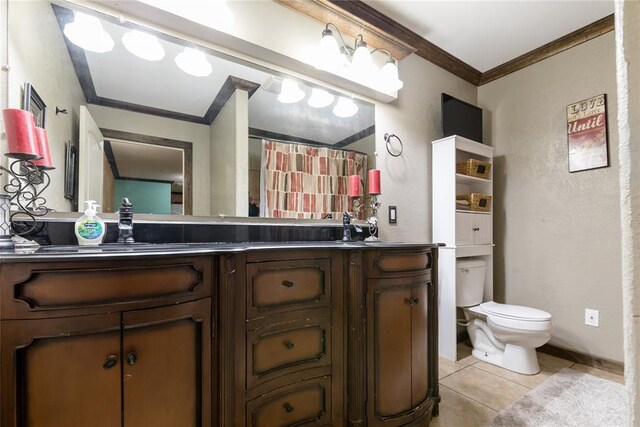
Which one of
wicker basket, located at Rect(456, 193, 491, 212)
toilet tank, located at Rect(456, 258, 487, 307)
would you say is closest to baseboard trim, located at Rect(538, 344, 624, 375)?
toilet tank, located at Rect(456, 258, 487, 307)

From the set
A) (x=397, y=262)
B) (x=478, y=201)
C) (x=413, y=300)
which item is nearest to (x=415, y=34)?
(x=478, y=201)

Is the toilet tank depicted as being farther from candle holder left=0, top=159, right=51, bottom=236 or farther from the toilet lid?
candle holder left=0, top=159, right=51, bottom=236

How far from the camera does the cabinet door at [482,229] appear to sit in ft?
7.99

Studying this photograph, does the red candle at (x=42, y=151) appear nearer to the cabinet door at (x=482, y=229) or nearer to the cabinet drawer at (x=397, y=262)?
the cabinet drawer at (x=397, y=262)

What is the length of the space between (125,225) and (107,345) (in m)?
0.60

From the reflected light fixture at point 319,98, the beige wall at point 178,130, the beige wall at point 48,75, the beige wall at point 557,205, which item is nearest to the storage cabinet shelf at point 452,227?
the beige wall at point 557,205

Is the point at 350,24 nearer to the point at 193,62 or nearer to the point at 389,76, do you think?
the point at 389,76

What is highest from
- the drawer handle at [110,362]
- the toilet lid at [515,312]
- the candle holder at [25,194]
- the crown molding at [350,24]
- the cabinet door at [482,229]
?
the crown molding at [350,24]

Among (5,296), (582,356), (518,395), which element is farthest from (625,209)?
(582,356)

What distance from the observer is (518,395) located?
1.75 m

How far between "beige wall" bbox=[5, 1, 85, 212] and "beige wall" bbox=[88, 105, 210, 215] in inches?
4.4

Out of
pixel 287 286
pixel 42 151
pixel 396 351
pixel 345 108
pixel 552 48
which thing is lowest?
pixel 396 351

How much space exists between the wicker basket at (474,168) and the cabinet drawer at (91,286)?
2224 mm

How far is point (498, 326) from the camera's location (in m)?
2.03
